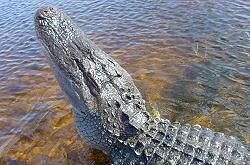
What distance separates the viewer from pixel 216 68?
7242mm

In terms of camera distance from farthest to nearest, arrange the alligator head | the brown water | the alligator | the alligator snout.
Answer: the brown water
the alligator snout
the alligator head
the alligator

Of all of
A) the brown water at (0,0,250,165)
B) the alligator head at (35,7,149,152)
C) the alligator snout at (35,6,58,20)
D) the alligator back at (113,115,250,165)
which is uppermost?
the alligator snout at (35,6,58,20)

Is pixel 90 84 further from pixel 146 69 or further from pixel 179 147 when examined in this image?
pixel 146 69

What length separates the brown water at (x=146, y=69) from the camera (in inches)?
233

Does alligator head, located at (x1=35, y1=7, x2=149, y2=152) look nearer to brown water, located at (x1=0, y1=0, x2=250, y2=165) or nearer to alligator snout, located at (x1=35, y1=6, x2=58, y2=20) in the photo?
alligator snout, located at (x1=35, y1=6, x2=58, y2=20)

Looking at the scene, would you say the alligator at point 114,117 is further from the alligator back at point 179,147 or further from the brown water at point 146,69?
the brown water at point 146,69

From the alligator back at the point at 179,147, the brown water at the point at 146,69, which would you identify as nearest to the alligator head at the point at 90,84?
the alligator back at the point at 179,147

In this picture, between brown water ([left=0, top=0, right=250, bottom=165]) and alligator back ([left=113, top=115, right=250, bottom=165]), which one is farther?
brown water ([left=0, top=0, right=250, bottom=165])

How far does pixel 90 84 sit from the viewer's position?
15.4 ft

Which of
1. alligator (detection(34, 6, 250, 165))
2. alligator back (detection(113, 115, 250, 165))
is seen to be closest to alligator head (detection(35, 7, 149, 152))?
alligator (detection(34, 6, 250, 165))

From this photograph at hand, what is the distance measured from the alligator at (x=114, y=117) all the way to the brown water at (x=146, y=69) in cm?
101

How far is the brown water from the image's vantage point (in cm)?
593

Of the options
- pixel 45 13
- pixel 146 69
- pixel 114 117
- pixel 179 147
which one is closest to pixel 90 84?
pixel 114 117

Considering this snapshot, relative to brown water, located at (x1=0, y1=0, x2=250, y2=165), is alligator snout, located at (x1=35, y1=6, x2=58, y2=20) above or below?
above
